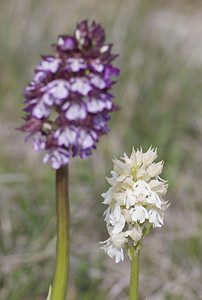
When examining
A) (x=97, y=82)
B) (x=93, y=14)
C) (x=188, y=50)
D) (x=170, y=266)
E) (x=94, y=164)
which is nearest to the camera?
(x=97, y=82)

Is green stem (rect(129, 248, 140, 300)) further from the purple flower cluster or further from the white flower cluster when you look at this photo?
the purple flower cluster

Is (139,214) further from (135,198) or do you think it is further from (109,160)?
(109,160)

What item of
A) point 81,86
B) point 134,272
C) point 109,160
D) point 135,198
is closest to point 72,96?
point 81,86

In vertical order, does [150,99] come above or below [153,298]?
above

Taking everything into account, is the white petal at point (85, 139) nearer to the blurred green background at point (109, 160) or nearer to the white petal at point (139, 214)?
the white petal at point (139, 214)

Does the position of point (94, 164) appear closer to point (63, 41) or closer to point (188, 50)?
point (188, 50)

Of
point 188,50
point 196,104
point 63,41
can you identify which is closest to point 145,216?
point 63,41

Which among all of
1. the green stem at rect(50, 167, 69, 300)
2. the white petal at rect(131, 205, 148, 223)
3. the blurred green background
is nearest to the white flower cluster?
the white petal at rect(131, 205, 148, 223)
